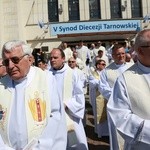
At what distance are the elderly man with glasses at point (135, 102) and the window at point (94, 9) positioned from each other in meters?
21.2

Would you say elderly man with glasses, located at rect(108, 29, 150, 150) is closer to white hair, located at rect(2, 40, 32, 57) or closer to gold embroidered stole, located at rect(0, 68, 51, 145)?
gold embroidered stole, located at rect(0, 68, 51, 145)

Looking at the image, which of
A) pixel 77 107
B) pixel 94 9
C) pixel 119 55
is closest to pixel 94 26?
pixel 94 9

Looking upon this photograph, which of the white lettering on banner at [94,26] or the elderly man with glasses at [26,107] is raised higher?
the white lettering on banner at [94,26]

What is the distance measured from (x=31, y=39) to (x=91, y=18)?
4000 millimetres

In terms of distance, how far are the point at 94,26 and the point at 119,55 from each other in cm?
1745

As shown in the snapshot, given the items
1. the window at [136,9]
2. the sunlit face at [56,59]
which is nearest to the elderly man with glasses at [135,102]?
the sunlit face at [56,59]

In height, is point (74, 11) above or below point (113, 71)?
above

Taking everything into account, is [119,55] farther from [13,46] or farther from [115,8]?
[115,8]

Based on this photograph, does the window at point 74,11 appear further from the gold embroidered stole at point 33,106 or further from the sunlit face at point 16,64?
the sunlit face at point 16,64

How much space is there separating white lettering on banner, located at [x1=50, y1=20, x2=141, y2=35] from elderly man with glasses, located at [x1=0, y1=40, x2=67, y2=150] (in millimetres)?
20243

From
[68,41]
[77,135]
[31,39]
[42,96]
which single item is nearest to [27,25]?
[31,39]

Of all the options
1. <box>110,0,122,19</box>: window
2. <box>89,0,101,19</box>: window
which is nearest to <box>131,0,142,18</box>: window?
<box>110,0,122,19</box>: window

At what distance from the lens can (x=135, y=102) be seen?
3.18 m

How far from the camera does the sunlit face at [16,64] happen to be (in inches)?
133
